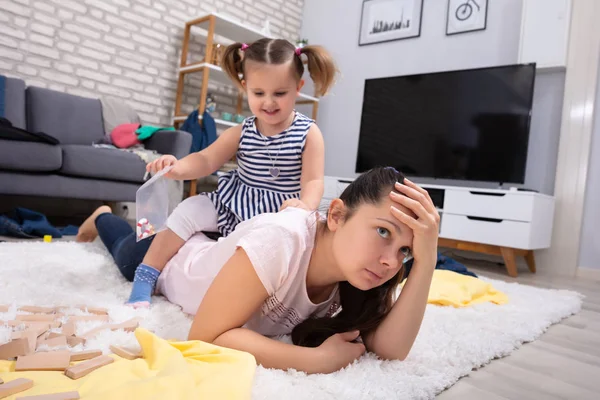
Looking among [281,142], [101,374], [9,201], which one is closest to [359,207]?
[101,374]

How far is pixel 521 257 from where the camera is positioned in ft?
11.3

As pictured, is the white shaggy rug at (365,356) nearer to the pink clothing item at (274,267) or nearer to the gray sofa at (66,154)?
the pink clothing item at (274,267)

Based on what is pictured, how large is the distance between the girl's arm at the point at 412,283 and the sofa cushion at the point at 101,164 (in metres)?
2.34

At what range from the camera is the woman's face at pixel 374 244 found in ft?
2.69

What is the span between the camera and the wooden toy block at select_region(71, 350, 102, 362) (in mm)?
833

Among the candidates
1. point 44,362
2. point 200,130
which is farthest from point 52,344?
point 200,130

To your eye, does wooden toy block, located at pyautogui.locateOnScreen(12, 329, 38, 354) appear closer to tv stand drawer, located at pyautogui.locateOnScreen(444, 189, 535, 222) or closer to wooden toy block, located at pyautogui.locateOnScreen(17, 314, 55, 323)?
wooden toy block, located at pyautogui.locateOnScreen(17, 314, 55, 323)

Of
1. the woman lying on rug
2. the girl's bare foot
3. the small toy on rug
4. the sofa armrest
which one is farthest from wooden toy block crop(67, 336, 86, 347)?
the sofa armrest

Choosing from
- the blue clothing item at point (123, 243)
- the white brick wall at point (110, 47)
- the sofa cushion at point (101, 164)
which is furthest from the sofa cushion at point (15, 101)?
the blue clothing item at point (123, 243)

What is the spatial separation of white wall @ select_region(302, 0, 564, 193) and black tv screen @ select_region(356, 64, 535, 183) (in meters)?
0.30

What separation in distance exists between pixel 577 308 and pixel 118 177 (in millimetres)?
2594

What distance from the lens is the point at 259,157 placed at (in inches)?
58.6

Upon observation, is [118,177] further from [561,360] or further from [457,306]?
[561,360]

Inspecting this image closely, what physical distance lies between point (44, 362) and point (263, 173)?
85cm
